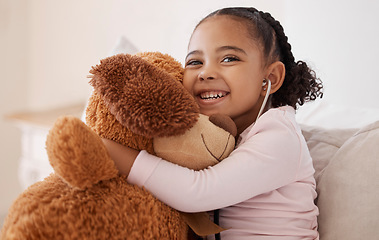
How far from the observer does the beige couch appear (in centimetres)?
70

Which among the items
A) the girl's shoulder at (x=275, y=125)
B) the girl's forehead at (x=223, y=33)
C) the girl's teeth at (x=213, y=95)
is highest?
the girl's forehead at (x=223, y=33)

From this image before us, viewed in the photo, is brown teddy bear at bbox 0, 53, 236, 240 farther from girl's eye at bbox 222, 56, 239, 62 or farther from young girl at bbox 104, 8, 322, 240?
girl's eye at bbox 222, 56, 239, 62

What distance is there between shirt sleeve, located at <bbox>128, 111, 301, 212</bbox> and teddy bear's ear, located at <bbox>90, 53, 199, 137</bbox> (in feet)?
0.25

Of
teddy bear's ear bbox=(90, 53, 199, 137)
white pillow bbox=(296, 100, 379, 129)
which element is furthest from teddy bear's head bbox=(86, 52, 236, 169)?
white pillow bbox=(296, 100, 379, 129)

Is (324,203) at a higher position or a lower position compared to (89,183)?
lower

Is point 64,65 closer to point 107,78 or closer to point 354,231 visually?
point 107,78

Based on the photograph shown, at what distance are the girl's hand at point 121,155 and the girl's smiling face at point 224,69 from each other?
0.84ft

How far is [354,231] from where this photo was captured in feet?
2.31

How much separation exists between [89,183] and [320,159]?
58cm

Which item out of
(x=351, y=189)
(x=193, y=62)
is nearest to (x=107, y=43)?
(x=193, y=62)

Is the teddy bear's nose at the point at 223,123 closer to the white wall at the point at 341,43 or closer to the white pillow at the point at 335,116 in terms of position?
the white pillow at the point at 335,116

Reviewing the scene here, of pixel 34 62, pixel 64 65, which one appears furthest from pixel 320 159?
pixel 34 62

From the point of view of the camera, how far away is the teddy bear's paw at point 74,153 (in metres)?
0.48

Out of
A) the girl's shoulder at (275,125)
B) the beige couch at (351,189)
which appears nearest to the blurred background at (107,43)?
the beige couch at (351,189)
